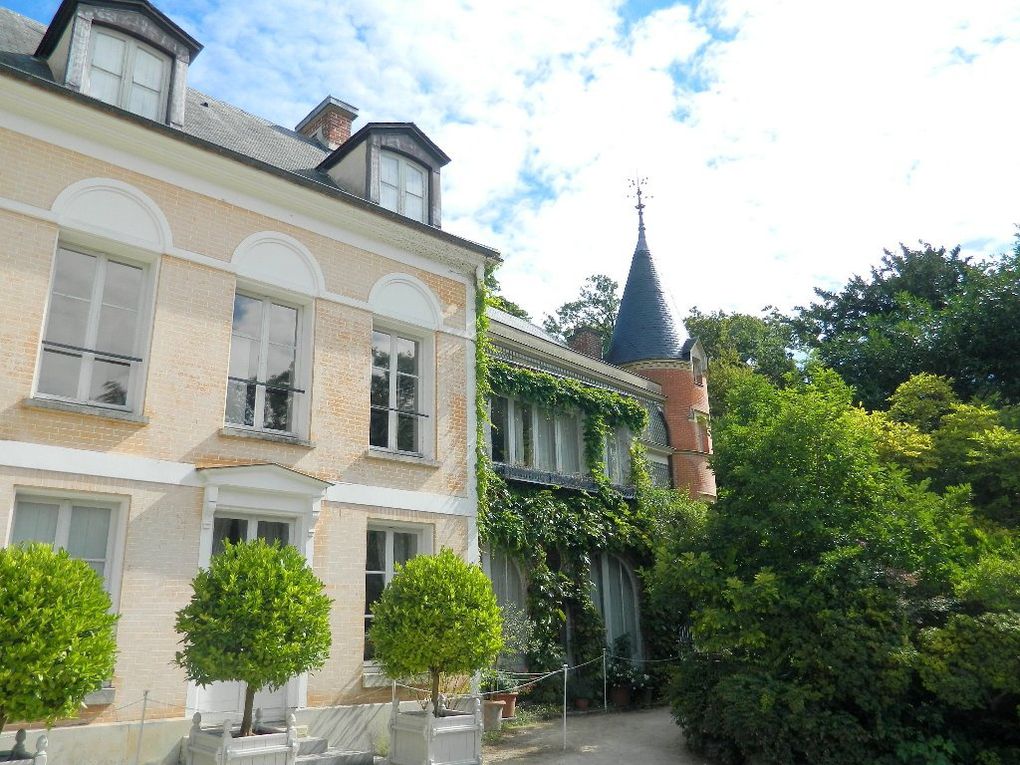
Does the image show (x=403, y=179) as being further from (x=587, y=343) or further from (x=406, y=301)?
(x=587, y=343)

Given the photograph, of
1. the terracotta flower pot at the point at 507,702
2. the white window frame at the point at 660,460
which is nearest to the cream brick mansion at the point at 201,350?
the terracotta flower pot at the point at 507,702

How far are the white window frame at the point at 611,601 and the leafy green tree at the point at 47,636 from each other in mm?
10070

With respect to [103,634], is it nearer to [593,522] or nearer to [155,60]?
[155,60]

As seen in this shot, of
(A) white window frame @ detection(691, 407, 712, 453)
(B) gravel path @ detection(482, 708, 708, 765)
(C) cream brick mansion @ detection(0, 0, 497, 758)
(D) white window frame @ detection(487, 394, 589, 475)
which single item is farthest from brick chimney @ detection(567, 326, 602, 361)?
(B) gravel path @ detection(482, 708, 708, 765)

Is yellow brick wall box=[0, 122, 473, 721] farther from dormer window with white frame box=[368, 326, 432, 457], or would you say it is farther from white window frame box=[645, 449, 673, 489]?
Answer: white window frame box=[645, 449, 673, 489]

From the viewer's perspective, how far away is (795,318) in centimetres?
3672

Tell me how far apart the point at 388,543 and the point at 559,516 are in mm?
4453

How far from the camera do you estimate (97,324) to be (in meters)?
8.90

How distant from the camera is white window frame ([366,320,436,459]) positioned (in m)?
11.4

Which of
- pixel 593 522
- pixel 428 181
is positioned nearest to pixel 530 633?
pixel 593 522

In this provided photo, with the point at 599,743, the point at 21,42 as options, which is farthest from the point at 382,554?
the point at 21,42

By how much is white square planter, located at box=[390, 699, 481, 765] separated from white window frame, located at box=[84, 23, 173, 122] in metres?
7.95

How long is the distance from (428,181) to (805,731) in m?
9.56

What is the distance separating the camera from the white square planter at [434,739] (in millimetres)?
8750
